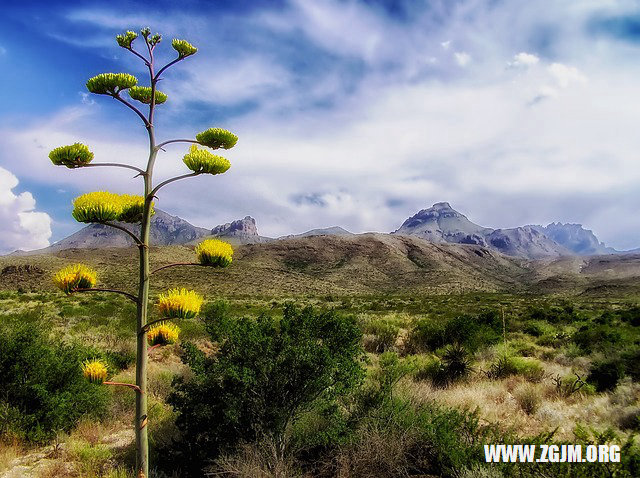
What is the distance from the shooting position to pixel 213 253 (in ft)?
10.4

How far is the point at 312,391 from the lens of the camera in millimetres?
5375

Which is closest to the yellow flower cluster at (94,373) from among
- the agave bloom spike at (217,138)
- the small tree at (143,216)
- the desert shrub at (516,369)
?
the small tree at (143,216)

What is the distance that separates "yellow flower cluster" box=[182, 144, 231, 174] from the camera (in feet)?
10.4

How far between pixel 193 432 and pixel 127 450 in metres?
1.49

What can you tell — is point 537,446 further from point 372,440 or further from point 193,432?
→ point 193,432

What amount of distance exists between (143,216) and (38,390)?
526 cm

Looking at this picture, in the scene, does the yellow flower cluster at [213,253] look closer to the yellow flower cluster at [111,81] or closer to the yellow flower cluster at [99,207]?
the yellow flower cluster at [99,207]

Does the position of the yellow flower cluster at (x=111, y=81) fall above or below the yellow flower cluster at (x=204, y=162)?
above

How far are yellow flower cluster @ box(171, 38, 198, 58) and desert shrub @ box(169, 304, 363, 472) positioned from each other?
3769 millimetres

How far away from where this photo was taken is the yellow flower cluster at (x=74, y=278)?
2.94 meters

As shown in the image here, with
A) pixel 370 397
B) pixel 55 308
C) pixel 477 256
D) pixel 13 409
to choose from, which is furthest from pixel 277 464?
pixel 477 256

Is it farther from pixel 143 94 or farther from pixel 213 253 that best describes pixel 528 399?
pixel 143 94

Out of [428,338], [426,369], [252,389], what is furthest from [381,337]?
[252,389]

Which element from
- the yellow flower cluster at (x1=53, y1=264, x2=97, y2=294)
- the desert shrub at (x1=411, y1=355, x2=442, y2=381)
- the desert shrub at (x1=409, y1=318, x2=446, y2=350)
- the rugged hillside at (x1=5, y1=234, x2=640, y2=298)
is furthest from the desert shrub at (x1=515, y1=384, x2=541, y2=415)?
the rugged hillside at (x1=5, y1=234, x2=640, y2=298)
